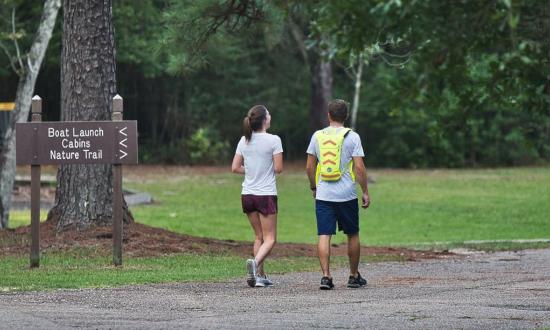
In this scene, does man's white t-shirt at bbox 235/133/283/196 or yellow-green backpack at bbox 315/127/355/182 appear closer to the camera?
yellow-green backpack at bbox 315/127/355/182

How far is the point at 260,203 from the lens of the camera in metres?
12.8

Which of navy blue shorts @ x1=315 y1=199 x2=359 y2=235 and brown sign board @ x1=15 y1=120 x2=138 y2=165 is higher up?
brown sign board @ x1=15 y1=120 x2=138 y2=165

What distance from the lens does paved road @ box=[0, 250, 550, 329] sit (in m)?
9.80

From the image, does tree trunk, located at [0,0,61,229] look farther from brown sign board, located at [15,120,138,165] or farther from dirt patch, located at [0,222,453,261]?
brown sign board, located at [15,120,138,165]

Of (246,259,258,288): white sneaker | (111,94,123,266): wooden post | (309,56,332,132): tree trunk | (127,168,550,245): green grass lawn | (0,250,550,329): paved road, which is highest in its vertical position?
(309,56,332,132): tree trunk

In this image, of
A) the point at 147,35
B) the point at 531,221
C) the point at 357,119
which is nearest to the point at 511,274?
the point at 531,221

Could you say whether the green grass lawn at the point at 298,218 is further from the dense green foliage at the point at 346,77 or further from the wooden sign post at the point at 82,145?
the dense green foliage at the point at 346,77

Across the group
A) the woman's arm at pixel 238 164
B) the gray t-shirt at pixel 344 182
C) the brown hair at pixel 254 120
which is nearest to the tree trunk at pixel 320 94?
the woman's arm at pixel 238 164

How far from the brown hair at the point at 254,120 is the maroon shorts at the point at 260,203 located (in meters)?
0.61

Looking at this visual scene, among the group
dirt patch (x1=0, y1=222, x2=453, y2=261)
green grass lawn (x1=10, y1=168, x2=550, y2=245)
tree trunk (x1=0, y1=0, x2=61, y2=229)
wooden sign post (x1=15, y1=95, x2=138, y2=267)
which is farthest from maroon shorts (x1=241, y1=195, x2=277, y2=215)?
green grass lawn (x1=10, y1=168, x2=550, y2=245)

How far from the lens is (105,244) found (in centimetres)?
1617

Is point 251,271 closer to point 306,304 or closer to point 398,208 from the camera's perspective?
point 306,304

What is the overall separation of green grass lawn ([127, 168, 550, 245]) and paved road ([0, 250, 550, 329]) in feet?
34.4

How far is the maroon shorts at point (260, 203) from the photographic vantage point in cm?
1282
